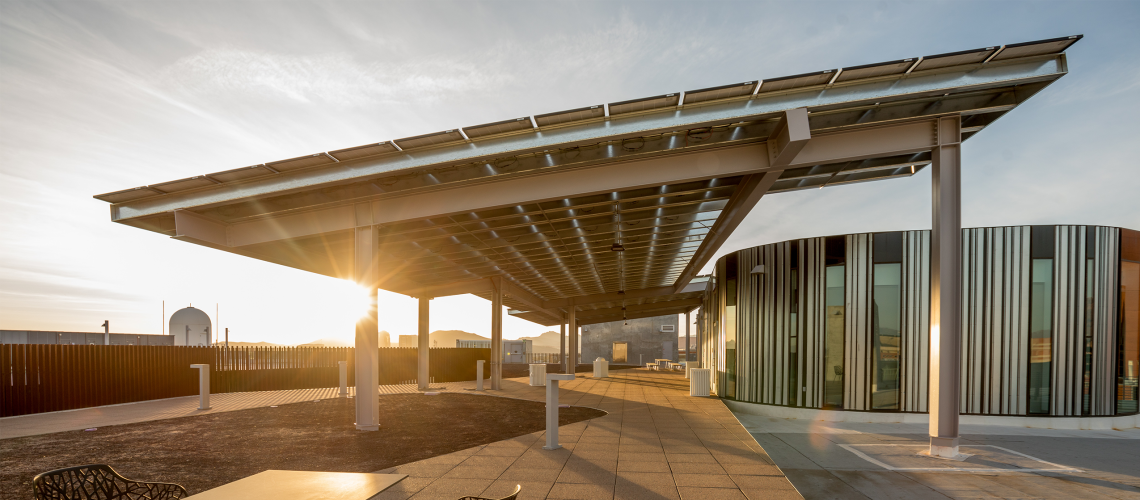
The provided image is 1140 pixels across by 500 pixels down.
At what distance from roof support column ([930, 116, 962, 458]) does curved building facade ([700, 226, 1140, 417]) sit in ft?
13.7

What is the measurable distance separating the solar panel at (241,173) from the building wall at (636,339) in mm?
48601

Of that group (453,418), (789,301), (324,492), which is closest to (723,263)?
(789,301)

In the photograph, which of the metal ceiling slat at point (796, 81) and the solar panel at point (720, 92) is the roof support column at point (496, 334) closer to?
the solar panel at point (720, 92)

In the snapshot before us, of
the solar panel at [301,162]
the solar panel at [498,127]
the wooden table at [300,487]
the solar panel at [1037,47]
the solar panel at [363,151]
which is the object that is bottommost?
the wooden table at [300,487]

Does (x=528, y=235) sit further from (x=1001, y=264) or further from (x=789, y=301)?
(x=1001, y=264)

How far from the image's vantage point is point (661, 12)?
8.40m

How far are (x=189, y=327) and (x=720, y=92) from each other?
36.8 m

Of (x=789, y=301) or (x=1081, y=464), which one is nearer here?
(x=1081, y=464)

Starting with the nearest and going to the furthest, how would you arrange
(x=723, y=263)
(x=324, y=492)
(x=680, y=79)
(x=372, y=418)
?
1. (x=324, y=492)
2. (x=680, y=79)
3. (x=372, y=418)
4. (x=723, y=263)

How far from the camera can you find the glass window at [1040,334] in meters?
12.6

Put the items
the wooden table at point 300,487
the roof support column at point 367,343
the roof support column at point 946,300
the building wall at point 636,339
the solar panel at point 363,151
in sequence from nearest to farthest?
the wooden table at point 300,487, the roof support column at point 946,300, the solar panel at point 363,151, the roof support column at point 367,343, the building wall at point 636,339

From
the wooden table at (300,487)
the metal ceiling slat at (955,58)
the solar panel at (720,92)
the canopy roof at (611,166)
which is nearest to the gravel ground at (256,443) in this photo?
the wooden table at (300,487)

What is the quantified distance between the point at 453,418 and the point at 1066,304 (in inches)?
529

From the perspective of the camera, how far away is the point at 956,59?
852 centimetres
